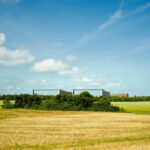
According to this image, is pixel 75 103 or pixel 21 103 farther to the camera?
pixel 21 103

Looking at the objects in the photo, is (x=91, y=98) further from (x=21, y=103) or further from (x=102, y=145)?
(x=102, y=145)

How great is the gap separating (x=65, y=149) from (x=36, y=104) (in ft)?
107

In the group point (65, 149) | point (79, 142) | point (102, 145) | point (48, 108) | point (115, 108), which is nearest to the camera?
point (65, 149)

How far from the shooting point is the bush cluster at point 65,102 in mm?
36531

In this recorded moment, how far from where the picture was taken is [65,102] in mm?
38719

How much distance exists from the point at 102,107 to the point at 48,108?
31.7 ft

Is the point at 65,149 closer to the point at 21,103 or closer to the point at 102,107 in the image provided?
the point at 102,107

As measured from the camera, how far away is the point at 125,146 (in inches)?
350

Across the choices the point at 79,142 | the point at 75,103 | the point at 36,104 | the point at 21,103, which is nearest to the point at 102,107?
the point at 75,103

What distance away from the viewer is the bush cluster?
36531mm

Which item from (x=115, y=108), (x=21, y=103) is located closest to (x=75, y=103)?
(x=115, y=108)

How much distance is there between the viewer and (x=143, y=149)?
27.5 feet

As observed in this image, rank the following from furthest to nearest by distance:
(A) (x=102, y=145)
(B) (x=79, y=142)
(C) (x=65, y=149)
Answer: (B) (x=79, y=142) < (A) (x=102, y=145) < (C) (x=65, y=149)

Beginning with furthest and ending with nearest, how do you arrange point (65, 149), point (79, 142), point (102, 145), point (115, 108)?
point (115, 108), point (79, 142), point (102, 145), point (65, 149)
